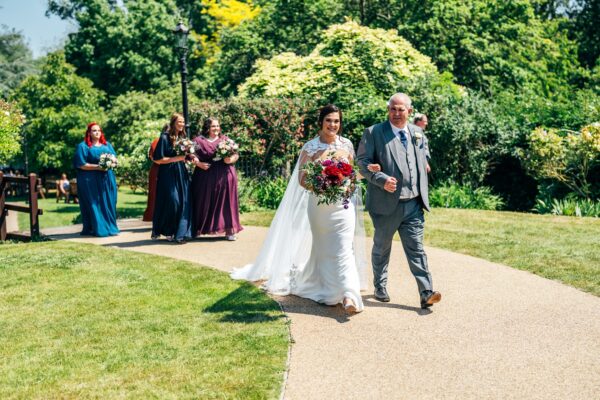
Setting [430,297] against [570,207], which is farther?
[570,207]

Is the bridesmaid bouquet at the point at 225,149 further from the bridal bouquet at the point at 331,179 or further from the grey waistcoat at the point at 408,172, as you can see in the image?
the grey waistcoat at the point at 408,172

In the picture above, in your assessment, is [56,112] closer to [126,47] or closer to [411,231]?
[126,47]

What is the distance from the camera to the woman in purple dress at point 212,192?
426 inches

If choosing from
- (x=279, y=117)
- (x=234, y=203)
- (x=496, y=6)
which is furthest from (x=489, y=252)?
(x=496, y=6)

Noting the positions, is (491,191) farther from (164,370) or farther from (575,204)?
(164,370)

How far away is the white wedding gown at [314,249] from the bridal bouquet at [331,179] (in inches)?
8.2

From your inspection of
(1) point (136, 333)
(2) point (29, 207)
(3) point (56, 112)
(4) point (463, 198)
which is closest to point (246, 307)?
(1) point (136, 333)

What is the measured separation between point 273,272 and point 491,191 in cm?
1013

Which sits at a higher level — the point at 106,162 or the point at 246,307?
the point at 106,162

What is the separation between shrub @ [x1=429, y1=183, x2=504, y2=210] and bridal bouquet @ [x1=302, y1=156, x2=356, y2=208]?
28.4 ft

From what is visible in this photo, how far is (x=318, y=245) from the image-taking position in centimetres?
684

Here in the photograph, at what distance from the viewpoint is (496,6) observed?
25297mm

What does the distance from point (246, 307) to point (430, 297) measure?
1.90 meters

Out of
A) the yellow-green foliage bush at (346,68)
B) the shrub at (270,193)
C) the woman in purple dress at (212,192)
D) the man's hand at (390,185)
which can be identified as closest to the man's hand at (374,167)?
the man's hand at (390,185)
